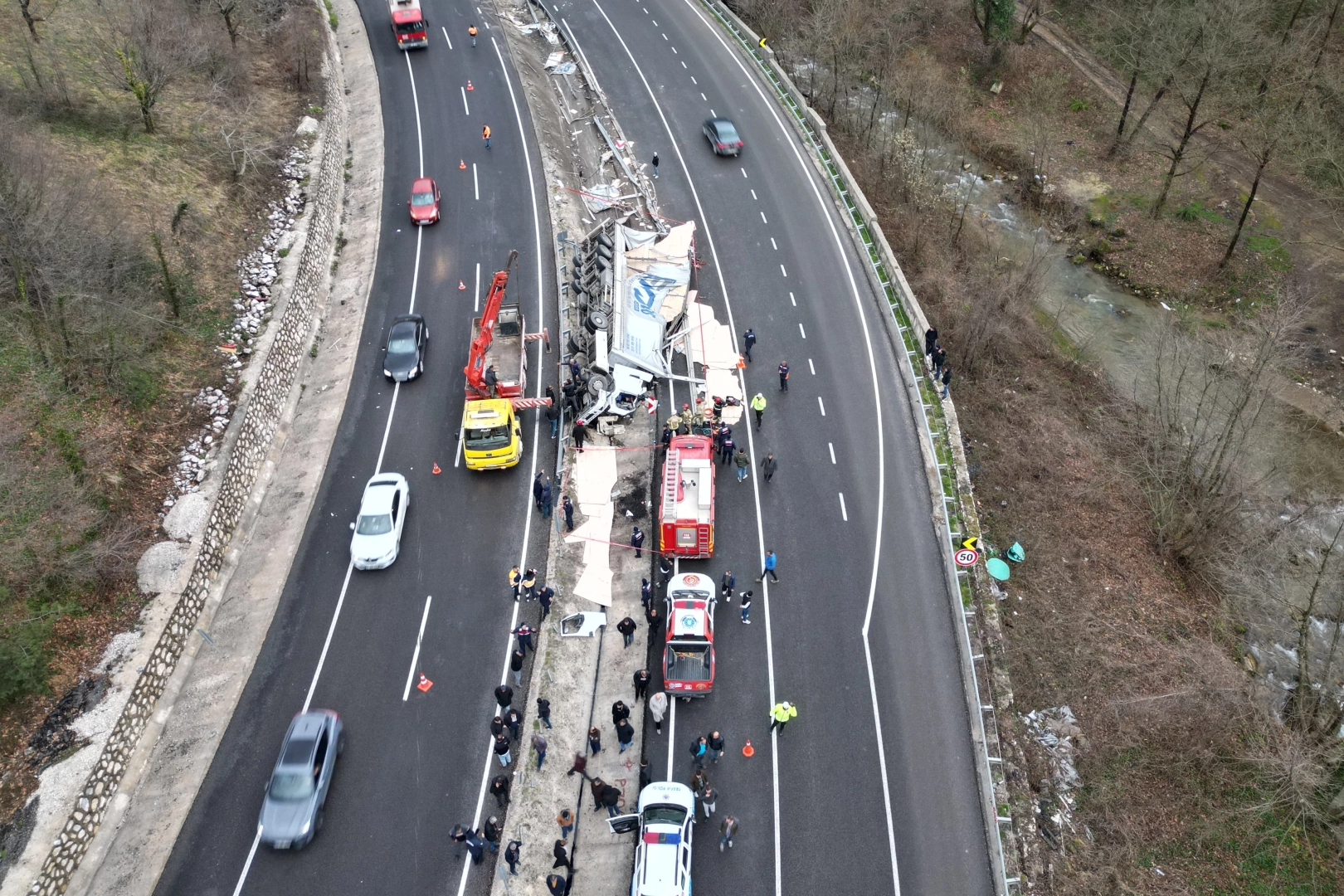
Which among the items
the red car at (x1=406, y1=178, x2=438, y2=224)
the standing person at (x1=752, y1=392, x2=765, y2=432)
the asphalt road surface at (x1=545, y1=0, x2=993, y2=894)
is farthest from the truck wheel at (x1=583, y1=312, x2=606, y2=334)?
the red car at (x1=406, y1=178, x2=438, y2=224)

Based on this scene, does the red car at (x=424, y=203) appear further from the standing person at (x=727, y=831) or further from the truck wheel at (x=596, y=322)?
the standing person at (x=727, y=831)

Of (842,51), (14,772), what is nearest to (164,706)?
(14,772)

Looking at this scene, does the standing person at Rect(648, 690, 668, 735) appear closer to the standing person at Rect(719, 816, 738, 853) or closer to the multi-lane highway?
the multi-lane highway

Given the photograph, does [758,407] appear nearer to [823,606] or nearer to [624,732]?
[823,606]

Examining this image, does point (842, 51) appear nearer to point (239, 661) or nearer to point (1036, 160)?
point (1036, 160)

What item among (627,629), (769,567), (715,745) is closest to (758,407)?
(769,567)
